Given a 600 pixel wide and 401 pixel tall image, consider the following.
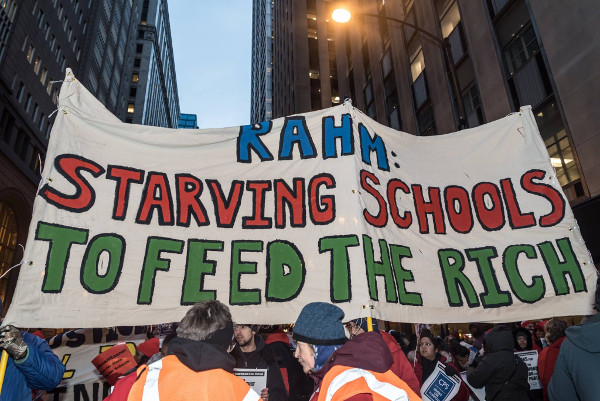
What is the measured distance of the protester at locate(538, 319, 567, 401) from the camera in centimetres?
484

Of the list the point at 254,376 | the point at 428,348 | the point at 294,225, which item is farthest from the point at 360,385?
the point at 428,348

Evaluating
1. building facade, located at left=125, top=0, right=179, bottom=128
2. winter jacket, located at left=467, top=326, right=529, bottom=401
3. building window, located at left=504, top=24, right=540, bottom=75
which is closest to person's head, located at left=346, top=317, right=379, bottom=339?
winter jacket, located at left=467, top=326, right=529, bottom=401

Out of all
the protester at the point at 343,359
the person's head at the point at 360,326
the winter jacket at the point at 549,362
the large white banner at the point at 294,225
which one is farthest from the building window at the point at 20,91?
the winter jacket at the point at 549,362

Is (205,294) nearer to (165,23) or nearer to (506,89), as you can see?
(506,89)

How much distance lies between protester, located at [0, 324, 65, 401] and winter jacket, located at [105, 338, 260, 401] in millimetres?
1205

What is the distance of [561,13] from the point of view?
10742 millimetres

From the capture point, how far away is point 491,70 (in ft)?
45.9

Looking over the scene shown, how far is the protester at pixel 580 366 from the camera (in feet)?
9.44

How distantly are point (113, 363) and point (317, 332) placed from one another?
3.38 meters

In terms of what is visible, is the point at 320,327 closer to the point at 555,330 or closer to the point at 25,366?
the point at 25,366

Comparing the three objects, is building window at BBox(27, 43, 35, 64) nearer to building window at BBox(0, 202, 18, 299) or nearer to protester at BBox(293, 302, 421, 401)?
building window at BBox(0, 202, 18, 299)

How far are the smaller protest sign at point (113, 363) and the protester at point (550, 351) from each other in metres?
4.94

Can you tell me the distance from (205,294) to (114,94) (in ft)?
191

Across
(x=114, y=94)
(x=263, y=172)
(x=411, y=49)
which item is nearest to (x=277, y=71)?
(x=114, y=94)
